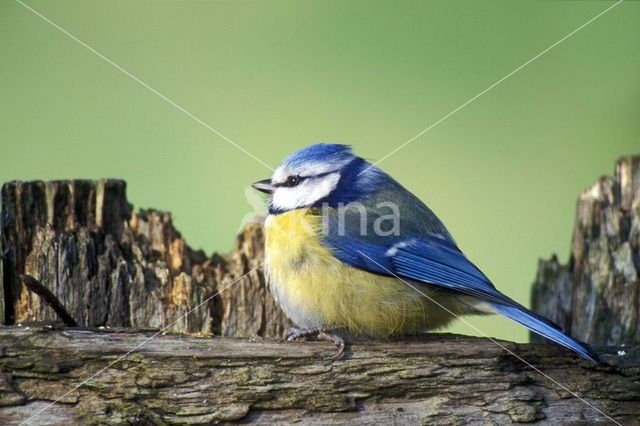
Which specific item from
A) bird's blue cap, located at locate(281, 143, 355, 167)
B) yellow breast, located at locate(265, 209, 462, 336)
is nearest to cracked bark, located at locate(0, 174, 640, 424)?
yellow breast, located at locate(265, 209, 462, 336)

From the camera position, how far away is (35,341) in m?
1.85

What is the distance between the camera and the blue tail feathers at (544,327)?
2031mm

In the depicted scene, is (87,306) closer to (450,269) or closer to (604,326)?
(450,269)

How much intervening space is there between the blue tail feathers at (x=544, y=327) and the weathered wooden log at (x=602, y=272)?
2.13ft

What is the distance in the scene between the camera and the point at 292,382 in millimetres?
1931

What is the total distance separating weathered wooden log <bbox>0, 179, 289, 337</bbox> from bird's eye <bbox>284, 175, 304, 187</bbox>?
1.49 ft

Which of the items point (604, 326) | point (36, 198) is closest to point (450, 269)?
point (604, 326)

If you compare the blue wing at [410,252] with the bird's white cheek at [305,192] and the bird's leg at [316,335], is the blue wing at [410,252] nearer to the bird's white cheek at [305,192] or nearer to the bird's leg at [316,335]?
the bird's white cheek at [305,192]

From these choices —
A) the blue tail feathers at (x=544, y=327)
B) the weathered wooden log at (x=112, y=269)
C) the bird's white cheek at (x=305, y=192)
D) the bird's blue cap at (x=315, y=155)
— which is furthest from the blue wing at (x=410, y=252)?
the weathered wooden log at (x=112, y=269)

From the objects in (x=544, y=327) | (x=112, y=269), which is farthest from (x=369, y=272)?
(x=112, y=269)

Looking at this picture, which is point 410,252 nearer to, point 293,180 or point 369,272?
point 369,272

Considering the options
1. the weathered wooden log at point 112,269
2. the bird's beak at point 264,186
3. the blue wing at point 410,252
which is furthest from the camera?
the bird's beak at point 264,186

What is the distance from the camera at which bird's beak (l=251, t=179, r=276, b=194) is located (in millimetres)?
2805

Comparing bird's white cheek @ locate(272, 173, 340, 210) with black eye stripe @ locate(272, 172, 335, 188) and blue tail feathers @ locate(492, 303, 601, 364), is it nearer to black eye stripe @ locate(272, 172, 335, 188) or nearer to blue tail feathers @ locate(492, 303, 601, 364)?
black eye stripe @ locate(272, 172, 335, 188)
